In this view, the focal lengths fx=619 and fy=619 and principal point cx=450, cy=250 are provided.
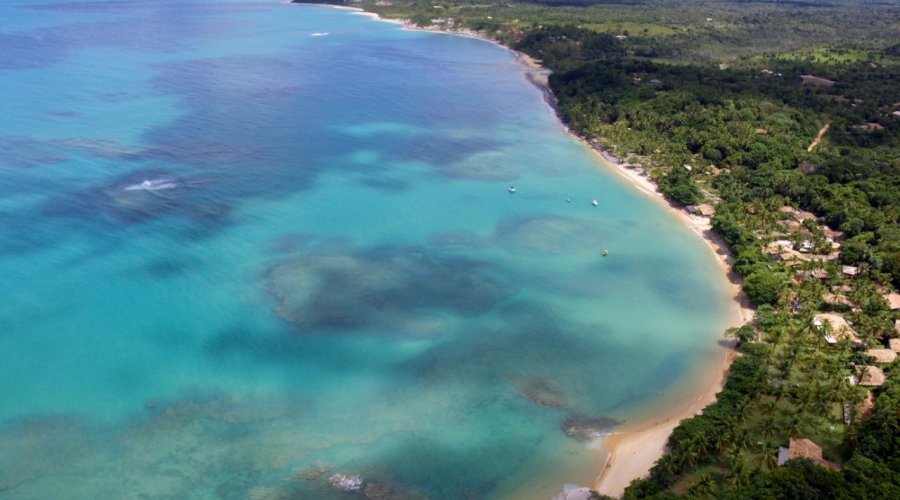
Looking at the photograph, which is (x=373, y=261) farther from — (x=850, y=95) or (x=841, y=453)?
(x=850, y=95)

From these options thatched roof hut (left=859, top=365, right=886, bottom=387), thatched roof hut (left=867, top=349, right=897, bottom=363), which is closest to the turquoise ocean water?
thatched roof hut (left=859, top=365, right=886, bottom=387)

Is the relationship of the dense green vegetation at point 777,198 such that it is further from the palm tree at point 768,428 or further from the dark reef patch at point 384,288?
the dark reef patch at point 384,288

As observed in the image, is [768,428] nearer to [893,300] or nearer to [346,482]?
[893,300]

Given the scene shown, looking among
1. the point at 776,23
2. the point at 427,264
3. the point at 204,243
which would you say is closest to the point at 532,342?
the point at 427,264

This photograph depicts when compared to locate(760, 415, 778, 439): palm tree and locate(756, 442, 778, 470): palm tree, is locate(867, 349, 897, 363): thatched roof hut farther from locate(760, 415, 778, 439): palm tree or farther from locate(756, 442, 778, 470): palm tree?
locate(756, 442, 778, 470): palm tree

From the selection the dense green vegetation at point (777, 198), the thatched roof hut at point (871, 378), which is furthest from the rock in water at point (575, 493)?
the thatched roof hut at point (871, 378)

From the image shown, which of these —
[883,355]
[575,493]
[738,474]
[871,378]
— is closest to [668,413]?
[738,474]
